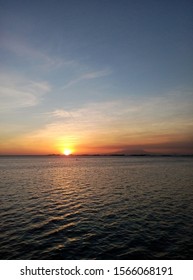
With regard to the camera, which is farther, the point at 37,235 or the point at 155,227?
the point at 155,227

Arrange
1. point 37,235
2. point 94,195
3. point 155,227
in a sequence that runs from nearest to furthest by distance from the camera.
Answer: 1. point 37,235
2. point 155,227
3. point 94,195

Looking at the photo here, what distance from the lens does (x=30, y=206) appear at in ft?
113

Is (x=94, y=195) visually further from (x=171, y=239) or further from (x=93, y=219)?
(x=171, y=239)
